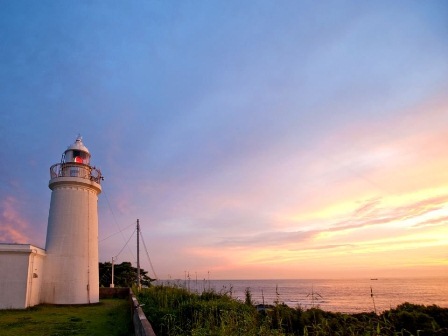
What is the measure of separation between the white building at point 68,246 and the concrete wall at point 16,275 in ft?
0.13

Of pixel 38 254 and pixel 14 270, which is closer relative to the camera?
pixel 14 270

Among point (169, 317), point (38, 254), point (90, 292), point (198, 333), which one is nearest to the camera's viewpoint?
point (198, 333)

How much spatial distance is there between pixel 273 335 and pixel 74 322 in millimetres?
8376

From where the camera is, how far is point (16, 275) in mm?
14125

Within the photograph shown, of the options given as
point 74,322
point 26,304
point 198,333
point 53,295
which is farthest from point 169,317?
point 53,295

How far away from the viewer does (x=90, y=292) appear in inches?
655

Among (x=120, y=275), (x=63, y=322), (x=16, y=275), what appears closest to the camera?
(x=63, y=322)

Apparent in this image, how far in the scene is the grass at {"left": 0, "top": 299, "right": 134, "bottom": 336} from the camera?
9.42 meters

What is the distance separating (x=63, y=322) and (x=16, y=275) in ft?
15.2

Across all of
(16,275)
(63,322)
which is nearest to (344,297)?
(16,275)

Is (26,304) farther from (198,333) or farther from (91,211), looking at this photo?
(198,333)

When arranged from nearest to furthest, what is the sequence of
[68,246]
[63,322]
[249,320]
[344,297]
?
[249,320] → [63,322] → [68,246] → [344,297]

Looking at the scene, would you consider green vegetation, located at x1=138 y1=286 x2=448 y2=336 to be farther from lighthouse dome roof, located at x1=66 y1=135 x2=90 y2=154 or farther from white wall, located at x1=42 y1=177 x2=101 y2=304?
lighthouse dome roof, located at x1=66 y1=135 x2=90 y2=154

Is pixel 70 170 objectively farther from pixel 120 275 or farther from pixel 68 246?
pixel 120 275
